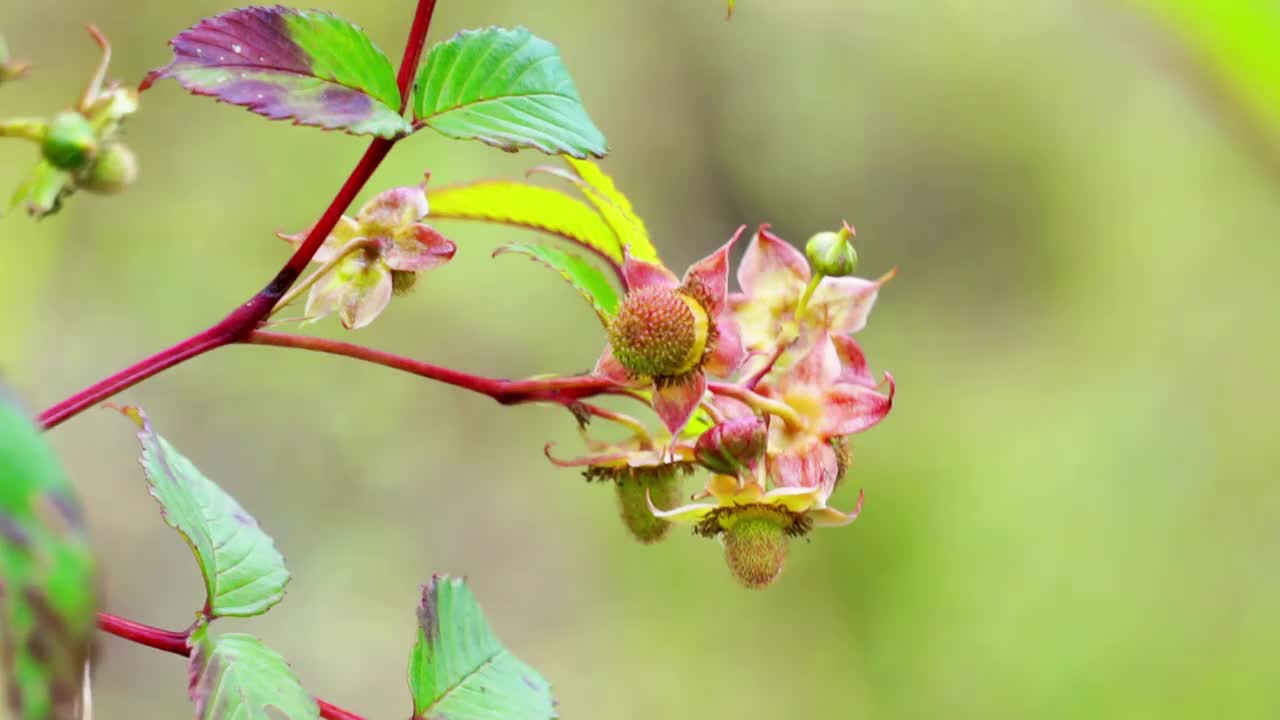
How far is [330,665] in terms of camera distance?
200cm

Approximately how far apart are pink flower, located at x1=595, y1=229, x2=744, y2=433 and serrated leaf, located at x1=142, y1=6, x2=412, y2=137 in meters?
0.11

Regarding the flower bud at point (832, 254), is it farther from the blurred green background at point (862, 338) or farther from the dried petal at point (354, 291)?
the blurred green background at point (862, 338)

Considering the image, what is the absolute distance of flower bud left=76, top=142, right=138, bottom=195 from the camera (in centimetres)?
34

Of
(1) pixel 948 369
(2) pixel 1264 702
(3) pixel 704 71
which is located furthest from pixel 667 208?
(2) pixel 1264 702

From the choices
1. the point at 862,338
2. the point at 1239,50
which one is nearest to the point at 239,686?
the point at 1239,50

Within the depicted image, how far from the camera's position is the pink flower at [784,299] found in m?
0.49

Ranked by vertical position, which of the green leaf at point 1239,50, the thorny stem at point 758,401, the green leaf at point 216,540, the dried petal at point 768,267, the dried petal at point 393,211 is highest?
the green leaf at point 1239,50

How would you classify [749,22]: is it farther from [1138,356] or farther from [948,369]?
[1138,356]

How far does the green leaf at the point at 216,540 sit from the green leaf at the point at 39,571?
0.20m

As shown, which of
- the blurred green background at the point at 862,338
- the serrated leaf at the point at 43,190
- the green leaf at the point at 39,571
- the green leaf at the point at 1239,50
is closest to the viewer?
the green leaf at the point at 39,571

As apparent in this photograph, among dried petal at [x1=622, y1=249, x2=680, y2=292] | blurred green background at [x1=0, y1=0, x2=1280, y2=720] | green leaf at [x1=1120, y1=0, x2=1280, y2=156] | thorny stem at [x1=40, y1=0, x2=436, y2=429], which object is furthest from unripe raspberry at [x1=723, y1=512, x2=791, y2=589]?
blurred green background at [x1=0, y1=0, x2=1280, y2=720]

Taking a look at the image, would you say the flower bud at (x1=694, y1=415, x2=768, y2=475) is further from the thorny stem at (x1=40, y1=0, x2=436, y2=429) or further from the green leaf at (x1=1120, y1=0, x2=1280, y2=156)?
the green leaf at (x1=1120, y1=0, x2=1280, y2=156)

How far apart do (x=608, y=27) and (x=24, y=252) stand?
119cm

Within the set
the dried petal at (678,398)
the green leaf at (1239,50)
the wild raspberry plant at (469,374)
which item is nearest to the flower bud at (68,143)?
the wild raspberry plant at (469,374)
